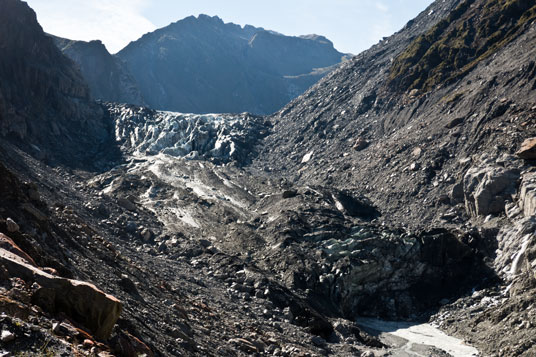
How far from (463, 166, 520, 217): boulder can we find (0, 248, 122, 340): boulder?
47792mm

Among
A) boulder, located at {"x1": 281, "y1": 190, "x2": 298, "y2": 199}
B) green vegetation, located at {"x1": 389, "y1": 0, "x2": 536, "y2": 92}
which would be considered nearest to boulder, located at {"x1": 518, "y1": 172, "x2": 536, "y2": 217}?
boulder, located at {"x1": 281, "y1": 190, "x2": 298, "y2": 199}

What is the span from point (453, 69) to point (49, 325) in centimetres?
9180

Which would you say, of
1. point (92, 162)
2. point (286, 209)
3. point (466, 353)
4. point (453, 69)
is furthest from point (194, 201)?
point (453, 69)

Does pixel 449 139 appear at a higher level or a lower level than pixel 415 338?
higher

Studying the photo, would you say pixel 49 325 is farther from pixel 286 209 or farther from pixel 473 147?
pixel 473 147

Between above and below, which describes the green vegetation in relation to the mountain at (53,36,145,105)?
below

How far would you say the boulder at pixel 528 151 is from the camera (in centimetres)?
5188

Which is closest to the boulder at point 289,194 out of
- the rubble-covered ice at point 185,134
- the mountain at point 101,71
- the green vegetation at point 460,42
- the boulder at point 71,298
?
the rubble-covered ice at point 185,134

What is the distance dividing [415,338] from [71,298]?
1352 inches

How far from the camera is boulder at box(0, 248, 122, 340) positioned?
1173cm

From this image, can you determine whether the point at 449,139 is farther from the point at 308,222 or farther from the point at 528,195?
the point at 308,222

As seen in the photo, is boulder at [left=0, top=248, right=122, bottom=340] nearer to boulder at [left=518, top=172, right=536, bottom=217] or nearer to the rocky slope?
the rocky slope

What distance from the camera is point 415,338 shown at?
3988cm

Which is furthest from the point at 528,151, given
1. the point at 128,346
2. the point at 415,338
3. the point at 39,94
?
the point at 39,94
